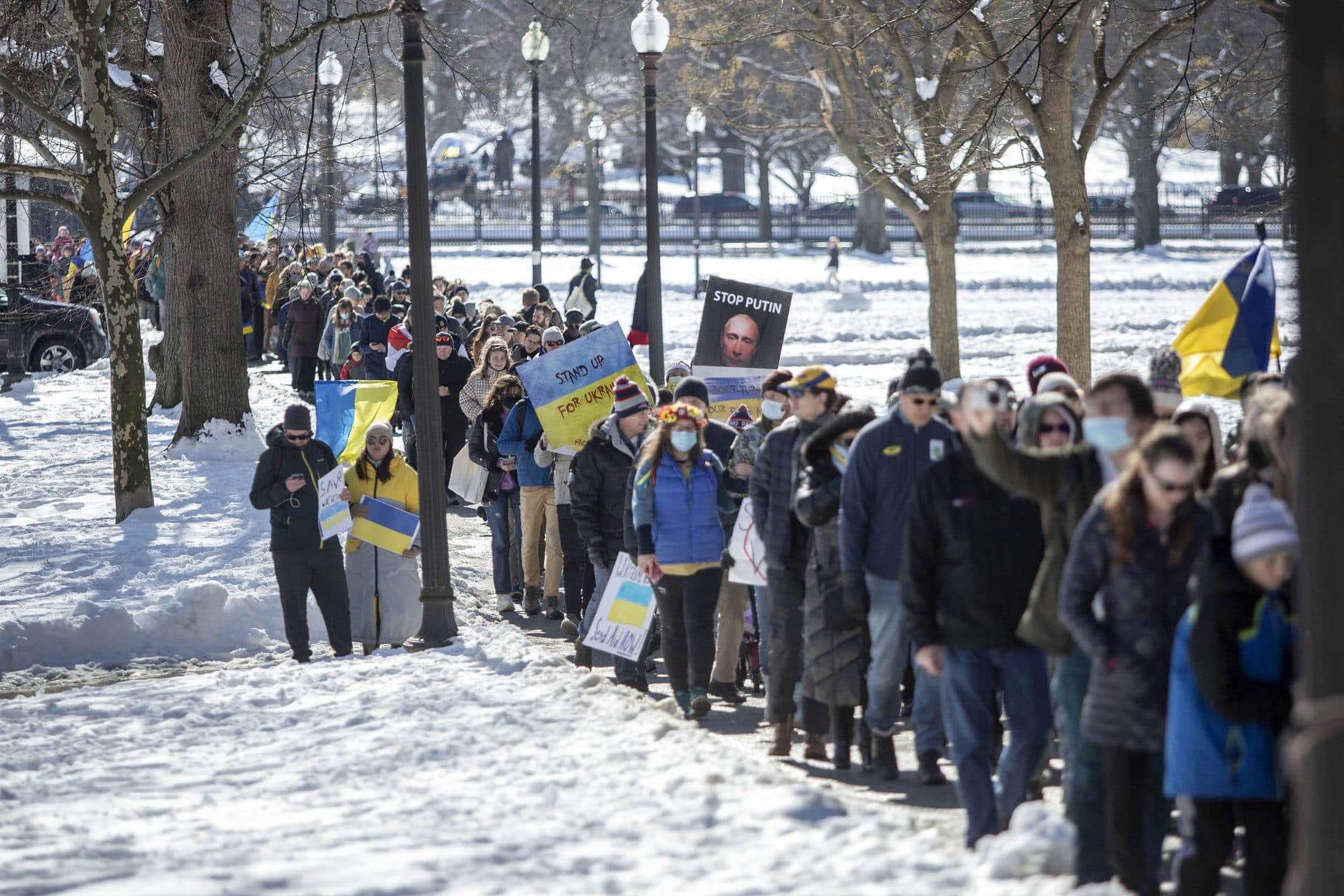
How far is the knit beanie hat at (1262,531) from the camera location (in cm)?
469

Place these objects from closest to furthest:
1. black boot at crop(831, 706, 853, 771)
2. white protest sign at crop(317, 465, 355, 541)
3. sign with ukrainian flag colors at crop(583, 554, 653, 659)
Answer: black boot at crop(831, 706, 853, 771) < sign with ukrainian flag colors at crop(583, 554, 653, 659) < white protest sign at crop(317, 465, 355, 541)

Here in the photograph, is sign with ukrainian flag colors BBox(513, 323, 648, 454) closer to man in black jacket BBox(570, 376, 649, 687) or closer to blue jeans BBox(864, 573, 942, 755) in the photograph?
man in black jacket BBox(570, 376, 649, 687)

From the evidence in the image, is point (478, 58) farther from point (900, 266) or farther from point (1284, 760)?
point (1284, 760)

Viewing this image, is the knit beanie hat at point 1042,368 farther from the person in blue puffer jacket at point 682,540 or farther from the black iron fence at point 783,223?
the black iron fence at point 783,223

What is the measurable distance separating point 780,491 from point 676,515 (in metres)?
0.98

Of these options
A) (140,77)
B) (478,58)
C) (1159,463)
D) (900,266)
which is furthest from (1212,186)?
(1159,463)

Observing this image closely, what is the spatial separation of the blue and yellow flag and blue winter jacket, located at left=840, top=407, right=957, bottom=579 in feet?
15.4

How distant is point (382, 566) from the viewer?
10953 millimetres

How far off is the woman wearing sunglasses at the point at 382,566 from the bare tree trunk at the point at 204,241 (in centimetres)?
769

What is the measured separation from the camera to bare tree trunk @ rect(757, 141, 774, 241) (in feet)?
182

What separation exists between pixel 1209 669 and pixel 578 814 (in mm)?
2675

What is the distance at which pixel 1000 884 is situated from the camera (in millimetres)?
5219

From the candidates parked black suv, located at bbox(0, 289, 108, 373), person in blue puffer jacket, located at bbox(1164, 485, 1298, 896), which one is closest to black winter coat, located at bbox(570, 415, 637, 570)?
person in blue puffer jacket, located at bbox(1164, 485, 1298, 896)

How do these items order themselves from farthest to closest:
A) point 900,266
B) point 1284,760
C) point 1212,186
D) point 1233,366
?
1. point 1212,186
2. point 900,266
3. point 1233,366
4. point 1284,760
